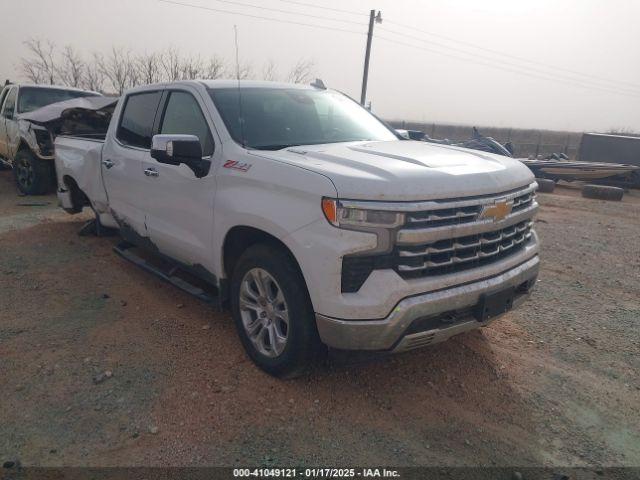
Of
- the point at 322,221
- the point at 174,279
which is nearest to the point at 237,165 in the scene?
the point at 322,221

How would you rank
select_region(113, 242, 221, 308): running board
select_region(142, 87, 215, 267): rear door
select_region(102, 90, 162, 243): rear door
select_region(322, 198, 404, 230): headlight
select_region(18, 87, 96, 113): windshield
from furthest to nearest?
select_region(18, 87, 96, 113): windshield
select_region(102, 90, 162, 243): rear door
select_region(113, 242, 221, 308): running board
select_region(142, 87, 215, 267): rear door
select_region(322, 198, 404, 230): headlight

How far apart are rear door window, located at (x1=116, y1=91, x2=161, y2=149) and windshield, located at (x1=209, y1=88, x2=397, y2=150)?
0.96 m

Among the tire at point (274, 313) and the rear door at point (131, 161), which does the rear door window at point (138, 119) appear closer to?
the rear door at point (131, 161)

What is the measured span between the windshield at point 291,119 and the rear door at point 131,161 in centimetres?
105

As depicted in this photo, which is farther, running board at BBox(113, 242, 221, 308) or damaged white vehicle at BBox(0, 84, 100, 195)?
damaged white vehicle at BBox(0, 84, 100, 195)

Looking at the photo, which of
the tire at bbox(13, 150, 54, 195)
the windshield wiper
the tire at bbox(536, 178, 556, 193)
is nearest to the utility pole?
the tire at bbox(536, 178, 556, 193)

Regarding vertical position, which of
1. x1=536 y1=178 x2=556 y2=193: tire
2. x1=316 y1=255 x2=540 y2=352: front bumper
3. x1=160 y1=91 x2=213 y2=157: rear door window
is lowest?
x1=536 y1=178 x2=556 y2=193: tire

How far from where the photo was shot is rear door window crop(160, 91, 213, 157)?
367cm

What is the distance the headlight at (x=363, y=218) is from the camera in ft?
8.53

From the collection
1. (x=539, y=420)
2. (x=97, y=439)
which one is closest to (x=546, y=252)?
(x=539, y=420)

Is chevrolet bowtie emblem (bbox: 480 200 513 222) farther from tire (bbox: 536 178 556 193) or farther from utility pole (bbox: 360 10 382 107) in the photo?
utility pole (bbox: 360 10 382 107)

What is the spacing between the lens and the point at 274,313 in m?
3.14

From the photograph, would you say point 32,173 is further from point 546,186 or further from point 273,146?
point 546,186

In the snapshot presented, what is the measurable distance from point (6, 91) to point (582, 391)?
12.0 meters
